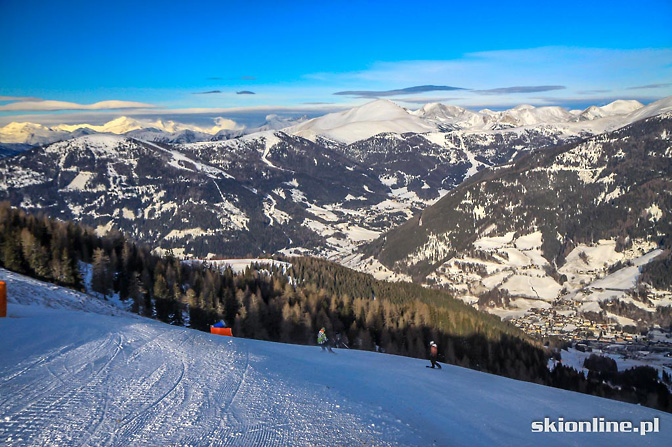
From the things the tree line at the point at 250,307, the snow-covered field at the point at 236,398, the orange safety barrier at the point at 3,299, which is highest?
the orange safety barrier at the point at 3,299

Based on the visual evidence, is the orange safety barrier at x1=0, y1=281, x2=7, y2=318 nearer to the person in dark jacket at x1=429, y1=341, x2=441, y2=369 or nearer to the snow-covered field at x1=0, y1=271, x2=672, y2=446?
the snow-covered field at x1=0, y1=271, x2=672, y2=446

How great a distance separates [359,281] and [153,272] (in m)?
62.5

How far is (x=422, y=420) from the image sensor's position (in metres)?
21.3

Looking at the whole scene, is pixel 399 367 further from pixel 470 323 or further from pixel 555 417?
pixel 470 323

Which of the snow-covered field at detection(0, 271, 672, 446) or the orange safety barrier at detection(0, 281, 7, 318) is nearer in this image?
the snow-covered field at detection(0, 271, 672, 446)

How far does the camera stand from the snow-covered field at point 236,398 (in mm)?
17484

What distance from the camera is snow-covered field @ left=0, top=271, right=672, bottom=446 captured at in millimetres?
17484
